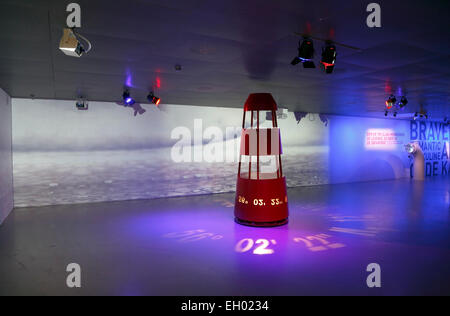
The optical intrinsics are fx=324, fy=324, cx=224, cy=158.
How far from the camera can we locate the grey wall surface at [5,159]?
6.08 m

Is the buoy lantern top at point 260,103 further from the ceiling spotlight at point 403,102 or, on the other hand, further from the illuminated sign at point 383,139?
the illuminated sign at point 383,139

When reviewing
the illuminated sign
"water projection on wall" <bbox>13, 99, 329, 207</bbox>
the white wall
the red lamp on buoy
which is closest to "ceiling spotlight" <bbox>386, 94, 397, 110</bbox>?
the red lamp on buoy

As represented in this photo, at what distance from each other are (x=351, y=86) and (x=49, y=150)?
6.94 metres

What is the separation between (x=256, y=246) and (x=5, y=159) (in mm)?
5315

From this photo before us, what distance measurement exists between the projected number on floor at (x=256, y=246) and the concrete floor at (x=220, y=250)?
0.02 meters

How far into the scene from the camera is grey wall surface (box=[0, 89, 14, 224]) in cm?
608

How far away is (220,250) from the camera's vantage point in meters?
4.36

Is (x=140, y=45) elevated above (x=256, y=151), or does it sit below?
above

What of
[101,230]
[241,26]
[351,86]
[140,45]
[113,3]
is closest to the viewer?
[113,3]

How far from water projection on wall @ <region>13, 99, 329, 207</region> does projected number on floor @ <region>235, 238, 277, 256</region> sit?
4.65 metres

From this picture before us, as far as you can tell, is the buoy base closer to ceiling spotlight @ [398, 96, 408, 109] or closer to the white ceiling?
the white ceiling

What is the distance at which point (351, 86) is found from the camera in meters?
6.46
